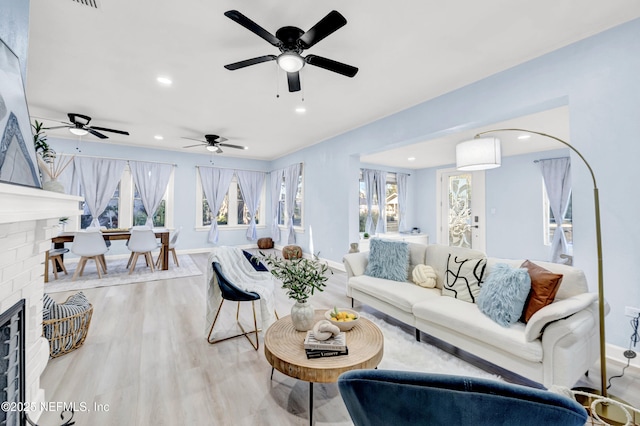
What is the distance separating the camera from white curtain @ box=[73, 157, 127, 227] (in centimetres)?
581

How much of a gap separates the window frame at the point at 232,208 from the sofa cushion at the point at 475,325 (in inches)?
246

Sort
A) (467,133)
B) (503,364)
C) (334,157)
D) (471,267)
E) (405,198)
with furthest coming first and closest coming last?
1. (405,198)
2. (334,157)
3. (467,133)
4. (471,267)
5. (503,364)

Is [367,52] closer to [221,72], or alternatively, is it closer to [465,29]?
[465,29]

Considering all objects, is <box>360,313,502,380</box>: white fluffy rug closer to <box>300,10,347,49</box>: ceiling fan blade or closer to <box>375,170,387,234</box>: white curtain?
<box>300,10,347,49</box>: ceiling fan blade

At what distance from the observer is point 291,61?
7.45 ft

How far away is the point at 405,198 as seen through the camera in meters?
7.91

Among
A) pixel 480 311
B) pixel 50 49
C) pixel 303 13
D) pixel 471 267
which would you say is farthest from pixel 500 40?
pixel 50 49

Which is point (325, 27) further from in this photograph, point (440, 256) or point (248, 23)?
point (440, 256)

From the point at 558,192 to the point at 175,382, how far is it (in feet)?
21.8

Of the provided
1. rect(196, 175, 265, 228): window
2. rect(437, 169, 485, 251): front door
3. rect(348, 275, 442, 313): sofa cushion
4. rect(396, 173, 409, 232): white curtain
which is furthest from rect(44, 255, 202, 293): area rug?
rect(437, 169, 485, 251): front door

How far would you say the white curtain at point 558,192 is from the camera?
5117 millimetres

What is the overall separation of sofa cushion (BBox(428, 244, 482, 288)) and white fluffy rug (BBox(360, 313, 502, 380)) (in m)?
0.72

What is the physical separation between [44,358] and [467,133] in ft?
17.9

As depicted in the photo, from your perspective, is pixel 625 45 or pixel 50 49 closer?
pixel 625 45
